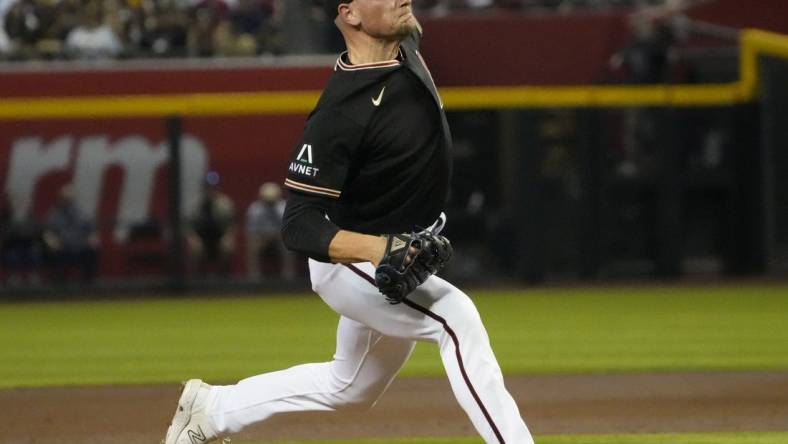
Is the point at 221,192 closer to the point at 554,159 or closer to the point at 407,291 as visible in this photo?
the point at 554,159

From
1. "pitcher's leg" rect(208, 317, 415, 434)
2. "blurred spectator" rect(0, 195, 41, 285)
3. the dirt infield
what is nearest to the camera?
"pitcher's leg" rect(208, 317, 415, 434)

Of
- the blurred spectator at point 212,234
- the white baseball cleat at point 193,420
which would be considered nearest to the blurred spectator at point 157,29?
the blurred spectator at point 212,234

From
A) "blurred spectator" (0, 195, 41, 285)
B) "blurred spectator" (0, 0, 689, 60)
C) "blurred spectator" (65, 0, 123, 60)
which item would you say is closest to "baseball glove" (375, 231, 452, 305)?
"blurred spectator" (0, 195, 41, 285)

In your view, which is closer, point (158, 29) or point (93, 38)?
point (93, 38)

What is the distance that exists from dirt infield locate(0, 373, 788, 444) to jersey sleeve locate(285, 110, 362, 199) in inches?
89.5

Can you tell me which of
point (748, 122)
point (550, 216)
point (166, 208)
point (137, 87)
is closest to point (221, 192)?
point (166, 208)

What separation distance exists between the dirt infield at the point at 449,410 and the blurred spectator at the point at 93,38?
27.3ft

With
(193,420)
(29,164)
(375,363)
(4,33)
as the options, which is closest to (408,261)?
(375,363)

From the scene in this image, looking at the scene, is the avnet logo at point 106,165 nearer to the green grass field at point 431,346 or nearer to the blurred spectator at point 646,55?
the green grass field at point 431,346

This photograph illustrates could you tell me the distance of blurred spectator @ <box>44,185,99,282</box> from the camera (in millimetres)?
14016

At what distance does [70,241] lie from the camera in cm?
1408

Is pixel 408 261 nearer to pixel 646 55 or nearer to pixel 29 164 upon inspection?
pixel 29 164

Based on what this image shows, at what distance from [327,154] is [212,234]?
10.4m

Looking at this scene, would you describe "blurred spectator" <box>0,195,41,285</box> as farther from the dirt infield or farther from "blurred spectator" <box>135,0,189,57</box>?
the dirt infield
